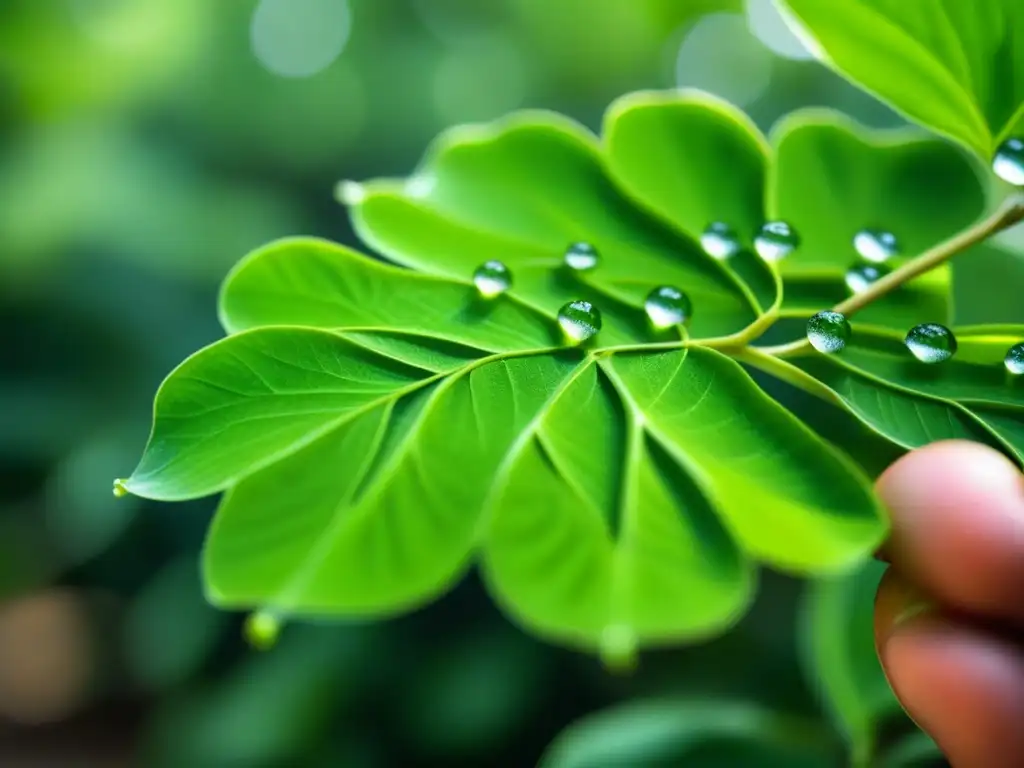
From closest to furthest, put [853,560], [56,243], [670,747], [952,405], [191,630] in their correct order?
[853,560], [952,405], [670,747], [191,630], [56,243]

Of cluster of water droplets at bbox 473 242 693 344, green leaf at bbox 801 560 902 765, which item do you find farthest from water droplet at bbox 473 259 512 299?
green leaf at bbox 801 560 902 765

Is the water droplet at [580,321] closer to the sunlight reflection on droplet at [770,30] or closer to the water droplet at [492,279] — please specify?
the water droplet at [492,279]

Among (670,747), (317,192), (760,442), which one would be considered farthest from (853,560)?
(317,192)

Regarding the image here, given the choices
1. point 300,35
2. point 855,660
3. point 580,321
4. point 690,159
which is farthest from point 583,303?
point 300,35

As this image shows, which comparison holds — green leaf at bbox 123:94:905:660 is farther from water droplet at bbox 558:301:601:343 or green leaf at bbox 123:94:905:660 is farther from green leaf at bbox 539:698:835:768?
green leaf at bbox 539:698:835:768

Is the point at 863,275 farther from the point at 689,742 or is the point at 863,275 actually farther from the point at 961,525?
the point at 689,742

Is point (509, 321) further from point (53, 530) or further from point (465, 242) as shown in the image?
point (53, 530)

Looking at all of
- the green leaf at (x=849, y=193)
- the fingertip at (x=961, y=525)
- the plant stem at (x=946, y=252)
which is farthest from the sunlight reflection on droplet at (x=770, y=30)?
the fingertip at (x=961, y=525)
